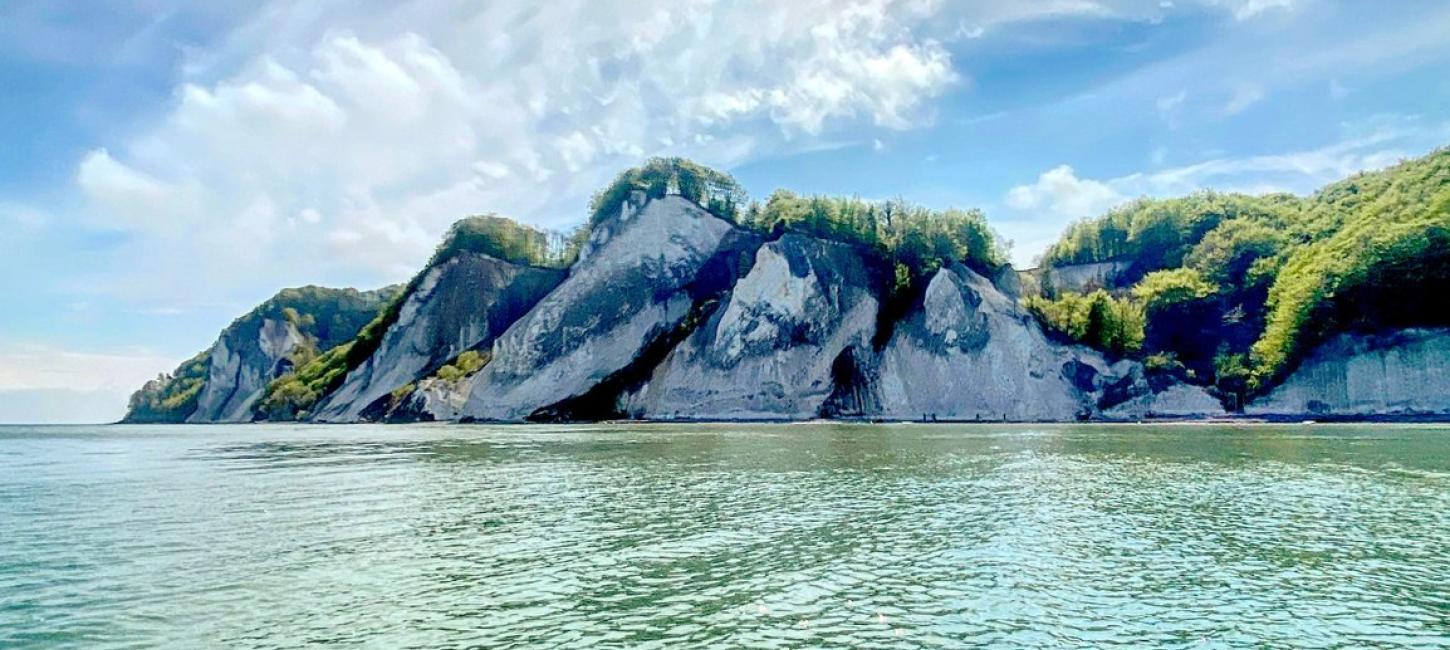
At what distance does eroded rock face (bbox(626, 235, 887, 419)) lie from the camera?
3637 inches

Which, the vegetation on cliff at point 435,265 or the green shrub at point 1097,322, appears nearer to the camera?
the green shrub at point 1097,322

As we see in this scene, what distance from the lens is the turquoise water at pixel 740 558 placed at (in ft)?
38.2

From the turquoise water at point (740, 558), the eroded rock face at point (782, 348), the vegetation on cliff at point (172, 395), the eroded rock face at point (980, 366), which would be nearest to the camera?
the turquoise water at point (740, 558)

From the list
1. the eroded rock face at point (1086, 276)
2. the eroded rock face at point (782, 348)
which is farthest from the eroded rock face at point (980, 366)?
the eroded rock face at point (1086, 276)

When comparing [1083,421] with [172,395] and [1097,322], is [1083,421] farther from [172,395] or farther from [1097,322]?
[172,395]

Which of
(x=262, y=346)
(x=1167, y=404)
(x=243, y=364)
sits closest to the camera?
(x=1167, y=404)

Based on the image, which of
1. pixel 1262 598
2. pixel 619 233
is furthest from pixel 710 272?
pixel 1262 598

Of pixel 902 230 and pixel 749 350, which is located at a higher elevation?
pixel 902 230

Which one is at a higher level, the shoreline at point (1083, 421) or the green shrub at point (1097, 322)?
the green shrub at point (1097, 322)

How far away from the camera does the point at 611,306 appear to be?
104m

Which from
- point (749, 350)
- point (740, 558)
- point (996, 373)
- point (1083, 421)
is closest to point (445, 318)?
point (749, 350)

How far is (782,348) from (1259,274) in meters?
55.7

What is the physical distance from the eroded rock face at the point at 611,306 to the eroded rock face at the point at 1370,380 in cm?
6073

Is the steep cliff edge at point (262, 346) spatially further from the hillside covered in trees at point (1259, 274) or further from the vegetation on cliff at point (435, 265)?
the hillside covered in trees at point (1259, 274)
